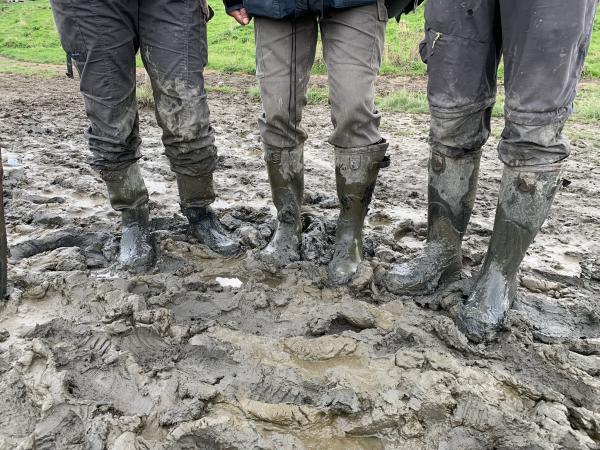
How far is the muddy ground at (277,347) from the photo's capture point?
1717 mm

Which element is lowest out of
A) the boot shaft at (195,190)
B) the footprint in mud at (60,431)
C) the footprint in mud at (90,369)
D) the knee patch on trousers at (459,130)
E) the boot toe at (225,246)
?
the boot toe at (225,246)

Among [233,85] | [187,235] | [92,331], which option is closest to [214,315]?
[92,331]

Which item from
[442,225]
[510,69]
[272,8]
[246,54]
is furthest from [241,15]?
[246,54]

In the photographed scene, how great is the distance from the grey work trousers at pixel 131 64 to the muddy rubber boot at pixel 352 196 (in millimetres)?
761

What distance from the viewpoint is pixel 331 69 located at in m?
2.43

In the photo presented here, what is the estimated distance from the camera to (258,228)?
131 inches

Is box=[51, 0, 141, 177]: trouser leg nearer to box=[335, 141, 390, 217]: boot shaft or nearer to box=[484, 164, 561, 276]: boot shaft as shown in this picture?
box=[335, 141, 390, 217]: boot shaft

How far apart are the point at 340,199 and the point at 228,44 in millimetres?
13408

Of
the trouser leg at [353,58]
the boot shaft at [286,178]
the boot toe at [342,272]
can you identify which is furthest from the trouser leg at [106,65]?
the boot toe at [342,272]

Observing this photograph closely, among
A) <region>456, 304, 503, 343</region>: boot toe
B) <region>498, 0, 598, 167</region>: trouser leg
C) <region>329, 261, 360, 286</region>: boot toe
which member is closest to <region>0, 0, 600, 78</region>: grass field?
<region>329, 261, 360, 286</region>: boot toe

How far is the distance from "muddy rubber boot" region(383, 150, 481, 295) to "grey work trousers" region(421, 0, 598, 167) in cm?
9

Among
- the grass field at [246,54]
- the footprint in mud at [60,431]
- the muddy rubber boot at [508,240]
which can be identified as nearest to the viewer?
the footprint in mud at [60,431]

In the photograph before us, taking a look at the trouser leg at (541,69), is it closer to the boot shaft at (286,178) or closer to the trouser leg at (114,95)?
the boot shaft at (286,178)

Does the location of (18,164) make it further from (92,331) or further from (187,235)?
(92,331)
